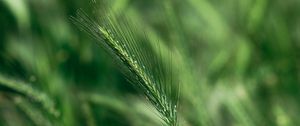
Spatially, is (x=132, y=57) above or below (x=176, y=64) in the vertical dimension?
below

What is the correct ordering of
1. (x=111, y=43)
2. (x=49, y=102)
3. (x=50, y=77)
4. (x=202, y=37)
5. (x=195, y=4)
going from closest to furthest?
(x=111, y=43), (x=49, y=102), (x=50, y=77), (x=195, y=4), (x=202, y=37)

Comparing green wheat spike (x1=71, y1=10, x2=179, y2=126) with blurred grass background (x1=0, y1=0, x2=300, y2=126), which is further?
blurred grass background (x1=0, y1=0, x2=300, y2=126)

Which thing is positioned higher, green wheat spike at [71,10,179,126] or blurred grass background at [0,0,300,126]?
blurred grass background at [0,0,300,126]

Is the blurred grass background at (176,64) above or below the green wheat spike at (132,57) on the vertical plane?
above

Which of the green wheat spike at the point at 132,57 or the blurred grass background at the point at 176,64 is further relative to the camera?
the blurred grass background at the point at 176,64

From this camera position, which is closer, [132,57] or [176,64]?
[132,57]

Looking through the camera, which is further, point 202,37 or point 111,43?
point 202,37

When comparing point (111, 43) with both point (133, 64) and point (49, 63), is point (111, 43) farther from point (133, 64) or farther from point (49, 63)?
point (49, 63)

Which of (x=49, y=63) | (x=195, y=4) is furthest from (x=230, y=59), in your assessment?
(x=49, y=63)
